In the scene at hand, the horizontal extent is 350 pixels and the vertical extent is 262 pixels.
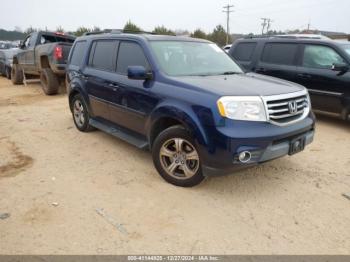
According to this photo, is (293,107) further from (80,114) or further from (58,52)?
(58,52)

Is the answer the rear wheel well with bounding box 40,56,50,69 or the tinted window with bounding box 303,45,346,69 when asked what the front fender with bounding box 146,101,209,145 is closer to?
the tinted window with bounding box 303,45,346,69

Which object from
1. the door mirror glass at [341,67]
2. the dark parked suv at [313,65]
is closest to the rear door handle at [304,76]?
the dark parked suv at [313,65]

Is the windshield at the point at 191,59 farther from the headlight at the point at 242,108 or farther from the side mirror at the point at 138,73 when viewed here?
the headlight at the point at 242,108

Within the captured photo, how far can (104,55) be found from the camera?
5141 millimetres

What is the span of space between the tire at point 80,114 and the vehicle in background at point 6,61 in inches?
422

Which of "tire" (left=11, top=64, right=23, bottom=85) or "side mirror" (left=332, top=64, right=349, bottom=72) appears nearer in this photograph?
"side mirror" (left=332, top=64, right=349, bottom=72)

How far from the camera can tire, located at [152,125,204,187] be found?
3.64 metres

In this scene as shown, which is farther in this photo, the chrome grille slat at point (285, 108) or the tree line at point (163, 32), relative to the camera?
the tree line at point (163, 32)

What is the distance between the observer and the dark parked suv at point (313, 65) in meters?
6.13

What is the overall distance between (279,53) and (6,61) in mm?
13409

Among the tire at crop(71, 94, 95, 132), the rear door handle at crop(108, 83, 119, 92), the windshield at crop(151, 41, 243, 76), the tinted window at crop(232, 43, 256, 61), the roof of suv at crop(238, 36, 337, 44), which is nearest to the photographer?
the windshield at crop(151, 41, 243, 76)

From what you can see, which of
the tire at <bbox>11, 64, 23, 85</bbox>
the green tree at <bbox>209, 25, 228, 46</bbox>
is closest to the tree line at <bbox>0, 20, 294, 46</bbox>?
the green tree at <bbox>209, 25, 228, 46</bbox>

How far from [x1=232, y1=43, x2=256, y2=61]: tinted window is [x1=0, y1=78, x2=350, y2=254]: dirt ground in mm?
3279

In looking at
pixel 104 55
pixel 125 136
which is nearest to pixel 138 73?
pixel 125 136
